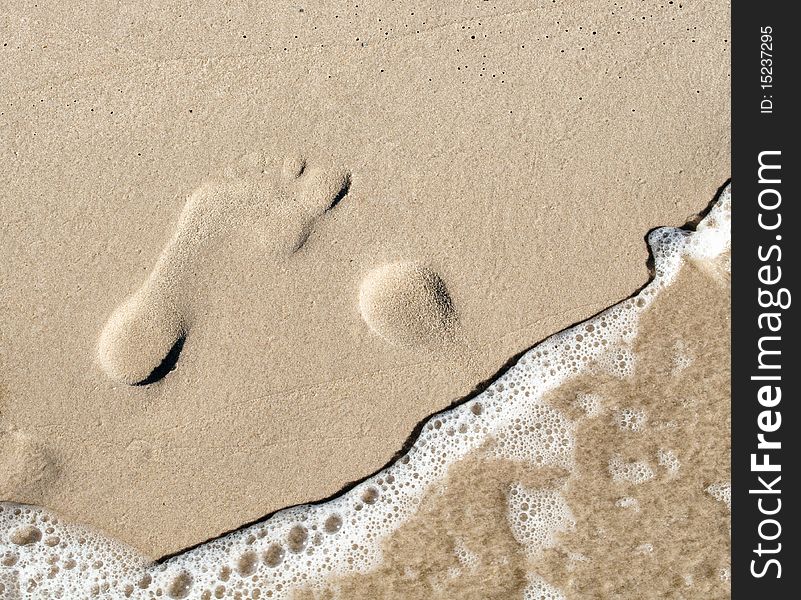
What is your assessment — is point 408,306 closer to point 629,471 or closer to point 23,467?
point 629,471

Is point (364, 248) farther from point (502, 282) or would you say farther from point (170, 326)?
point (170, 326)

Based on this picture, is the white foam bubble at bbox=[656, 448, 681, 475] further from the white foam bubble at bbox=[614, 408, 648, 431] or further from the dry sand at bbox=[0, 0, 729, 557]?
the dry sand at bbox=[0, 0, 729, 557]

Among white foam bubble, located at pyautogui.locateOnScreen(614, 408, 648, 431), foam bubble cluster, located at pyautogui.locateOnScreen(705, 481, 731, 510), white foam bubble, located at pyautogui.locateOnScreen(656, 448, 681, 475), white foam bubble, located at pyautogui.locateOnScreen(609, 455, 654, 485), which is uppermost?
white foam bubble, located at pyautogui.locateOnScreen(614, 408, 648, 431)

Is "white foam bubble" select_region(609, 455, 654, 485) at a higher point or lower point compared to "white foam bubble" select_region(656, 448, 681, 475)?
lower

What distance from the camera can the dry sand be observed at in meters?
2.51

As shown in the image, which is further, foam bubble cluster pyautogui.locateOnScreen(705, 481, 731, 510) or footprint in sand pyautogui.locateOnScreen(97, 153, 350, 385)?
foam bubble cluster pyautogui.locateOnScreen(705, 481, 731, 510)

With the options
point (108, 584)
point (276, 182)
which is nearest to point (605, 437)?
point (276, 182)

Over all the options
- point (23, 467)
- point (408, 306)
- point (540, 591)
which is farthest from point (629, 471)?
point (23, 467)

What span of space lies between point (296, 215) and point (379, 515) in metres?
1.33

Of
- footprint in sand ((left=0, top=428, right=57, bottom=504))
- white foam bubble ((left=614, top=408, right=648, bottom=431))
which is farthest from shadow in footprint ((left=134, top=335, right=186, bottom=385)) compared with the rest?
white foam bubble ((left=614, top=408, right=648, bottom=431))

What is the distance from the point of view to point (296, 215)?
250cm
